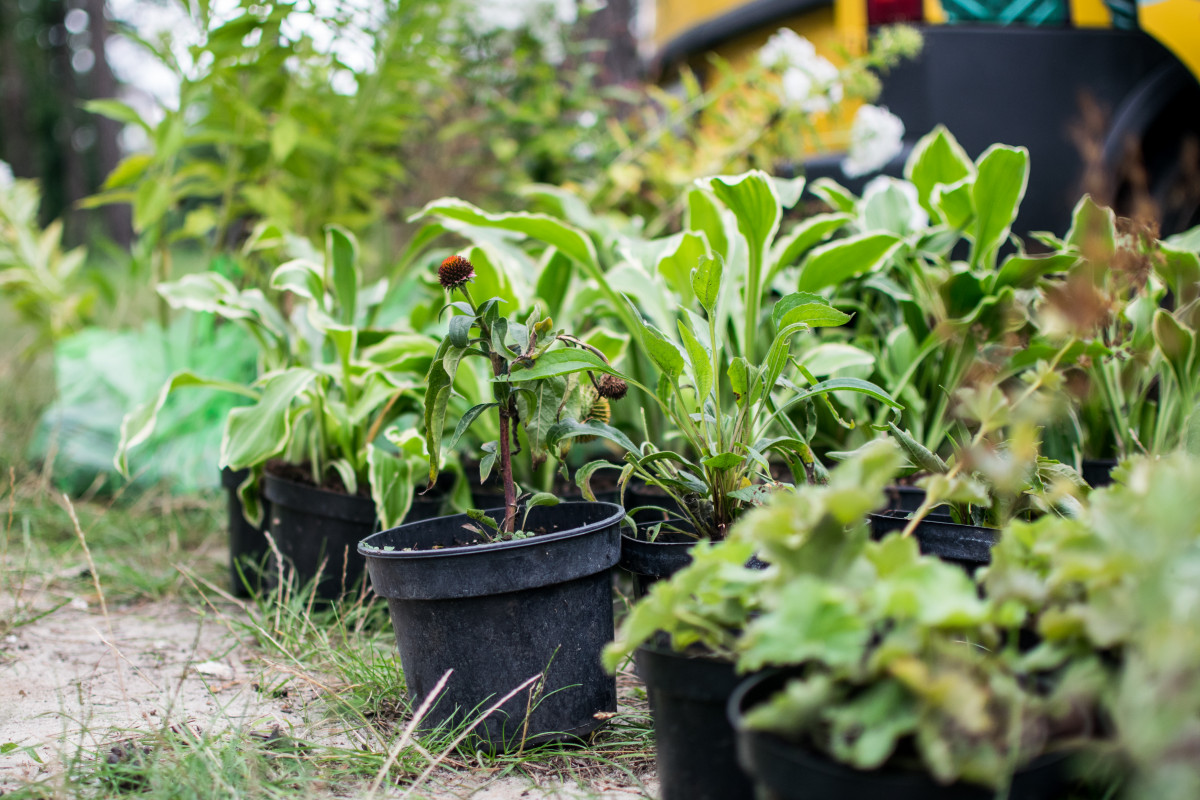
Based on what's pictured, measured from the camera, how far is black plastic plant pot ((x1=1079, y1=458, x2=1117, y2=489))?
69.2 inches

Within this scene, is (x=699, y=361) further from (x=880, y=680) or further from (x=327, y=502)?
(x=327, y=502)

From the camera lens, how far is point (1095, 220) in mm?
1698

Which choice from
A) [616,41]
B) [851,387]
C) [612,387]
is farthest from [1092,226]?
[616,41]

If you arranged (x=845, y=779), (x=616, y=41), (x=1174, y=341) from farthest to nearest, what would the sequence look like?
1. (x=616, y=41)
2. (x=1174, y=341)
3. (x=845, y=779)

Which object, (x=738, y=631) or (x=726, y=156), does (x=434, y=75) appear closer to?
(x=726, y=156)

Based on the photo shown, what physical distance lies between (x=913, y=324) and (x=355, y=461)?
1.24m

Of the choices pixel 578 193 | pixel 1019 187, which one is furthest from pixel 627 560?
pixel 578 193

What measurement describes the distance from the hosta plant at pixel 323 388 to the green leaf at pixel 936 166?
1.15m

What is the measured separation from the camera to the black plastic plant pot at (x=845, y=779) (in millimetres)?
649

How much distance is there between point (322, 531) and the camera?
69.0 inches

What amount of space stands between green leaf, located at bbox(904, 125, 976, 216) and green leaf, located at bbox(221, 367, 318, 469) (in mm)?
1405

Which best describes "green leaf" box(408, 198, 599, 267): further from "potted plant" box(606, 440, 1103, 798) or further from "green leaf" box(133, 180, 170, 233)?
"green leaf" box(133, 180, 170, 233)

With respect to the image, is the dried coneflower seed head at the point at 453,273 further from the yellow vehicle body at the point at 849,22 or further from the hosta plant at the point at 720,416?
the yellow vehicle body at the point at 849,22

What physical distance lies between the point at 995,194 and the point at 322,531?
1.53 m
